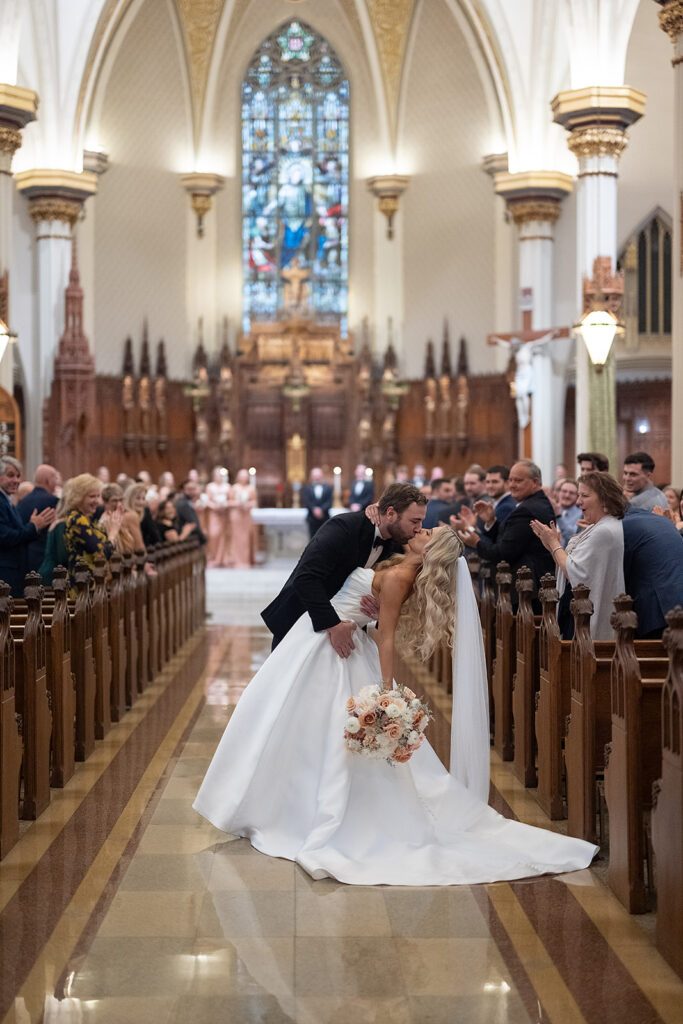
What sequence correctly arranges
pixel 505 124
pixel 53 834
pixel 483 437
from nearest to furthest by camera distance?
pixel 53 834, pixel 505 124, pixel 483 437

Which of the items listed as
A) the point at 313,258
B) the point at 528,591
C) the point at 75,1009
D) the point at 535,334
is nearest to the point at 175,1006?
the point at 75,1009

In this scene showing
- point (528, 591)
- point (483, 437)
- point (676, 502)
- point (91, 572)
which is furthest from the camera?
point (483, 437)

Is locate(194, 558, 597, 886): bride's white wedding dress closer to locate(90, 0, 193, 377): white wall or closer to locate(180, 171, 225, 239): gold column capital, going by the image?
locate(90, 0, 193, 377): white wall

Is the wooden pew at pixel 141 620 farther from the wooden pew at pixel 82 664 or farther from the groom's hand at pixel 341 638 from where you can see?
the groom's hand at pixel 341 638

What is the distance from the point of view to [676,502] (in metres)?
9.62

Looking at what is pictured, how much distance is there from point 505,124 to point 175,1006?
59.8ft

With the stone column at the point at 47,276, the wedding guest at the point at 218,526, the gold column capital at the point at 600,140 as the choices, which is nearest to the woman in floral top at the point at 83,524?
the gold column capital at the point at 600,140

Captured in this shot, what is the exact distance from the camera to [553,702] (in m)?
5.88

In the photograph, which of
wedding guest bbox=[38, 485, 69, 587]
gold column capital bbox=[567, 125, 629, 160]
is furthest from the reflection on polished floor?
gold column capital bbox=[567, 125, 629, 160]

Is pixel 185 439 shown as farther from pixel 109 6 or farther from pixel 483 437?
pixel 109 6

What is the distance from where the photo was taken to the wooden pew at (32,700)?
5.84m

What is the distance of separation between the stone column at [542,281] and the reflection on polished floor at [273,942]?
14.8 metres

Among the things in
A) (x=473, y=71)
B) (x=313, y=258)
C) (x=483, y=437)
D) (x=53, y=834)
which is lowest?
(x=53, y=834)

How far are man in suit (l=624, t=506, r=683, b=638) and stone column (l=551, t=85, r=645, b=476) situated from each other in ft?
32.0
